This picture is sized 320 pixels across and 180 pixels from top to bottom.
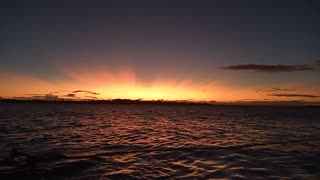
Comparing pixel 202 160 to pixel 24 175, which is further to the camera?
pixel 202 160

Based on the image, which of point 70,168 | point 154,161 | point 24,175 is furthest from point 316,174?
point 24,175

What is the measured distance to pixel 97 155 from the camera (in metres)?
19.5

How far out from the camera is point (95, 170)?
1512 cm

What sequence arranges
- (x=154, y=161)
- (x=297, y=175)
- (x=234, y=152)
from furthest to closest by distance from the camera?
(x=234, y=152) → (x=154, y=161) → (x=297, y=175)

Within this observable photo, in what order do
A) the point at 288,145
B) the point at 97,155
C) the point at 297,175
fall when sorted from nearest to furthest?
1. the point at 297,175
2. the point at 97,155
3. the point at 288,145

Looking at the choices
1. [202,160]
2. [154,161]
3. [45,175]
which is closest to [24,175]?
[45,175]

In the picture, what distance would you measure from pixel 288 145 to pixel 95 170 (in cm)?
1914

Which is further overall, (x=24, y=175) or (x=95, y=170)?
(x=95, y=170)

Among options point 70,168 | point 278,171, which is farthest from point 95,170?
point 278,171

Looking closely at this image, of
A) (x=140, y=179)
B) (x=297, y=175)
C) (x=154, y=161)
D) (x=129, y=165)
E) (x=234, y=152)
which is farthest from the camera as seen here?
(x=234, y=152)

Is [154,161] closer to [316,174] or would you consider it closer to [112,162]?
[112,162]

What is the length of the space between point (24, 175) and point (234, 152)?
48.7 feet

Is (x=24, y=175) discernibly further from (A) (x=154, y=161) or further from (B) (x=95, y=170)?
(A) (x=154, y=161)

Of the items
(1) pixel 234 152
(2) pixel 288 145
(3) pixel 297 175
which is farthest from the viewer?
(2) pixel 288 145
